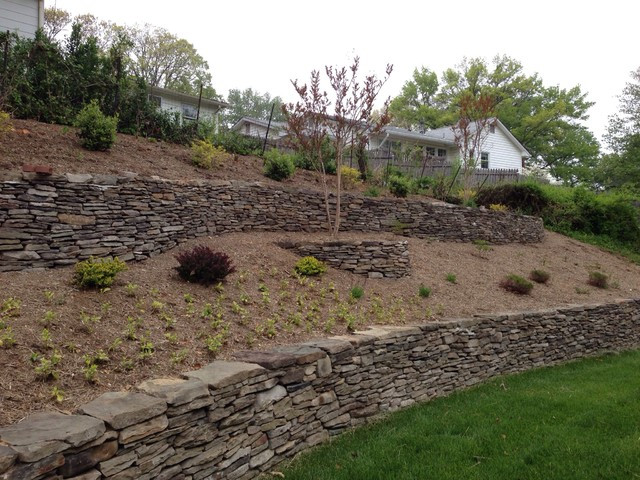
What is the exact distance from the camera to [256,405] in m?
3.71

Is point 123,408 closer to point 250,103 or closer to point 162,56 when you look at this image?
point 162,56

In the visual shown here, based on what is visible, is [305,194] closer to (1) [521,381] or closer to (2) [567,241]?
(1) [521,381]

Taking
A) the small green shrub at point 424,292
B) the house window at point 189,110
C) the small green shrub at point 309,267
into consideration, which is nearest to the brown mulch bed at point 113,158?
the small green shrub at point 309,267

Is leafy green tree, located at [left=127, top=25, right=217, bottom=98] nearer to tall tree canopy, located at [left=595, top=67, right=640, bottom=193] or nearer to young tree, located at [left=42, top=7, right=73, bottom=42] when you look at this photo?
young tree, located at [left=42, top=7, right=73, bottom=42]

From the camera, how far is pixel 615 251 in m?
14.9

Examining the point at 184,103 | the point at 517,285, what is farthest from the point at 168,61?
the point at 517,285

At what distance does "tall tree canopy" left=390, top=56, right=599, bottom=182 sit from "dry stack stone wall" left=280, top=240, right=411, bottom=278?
30.7 metres

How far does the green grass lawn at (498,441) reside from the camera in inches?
145

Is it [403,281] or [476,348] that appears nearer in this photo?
[476,348]

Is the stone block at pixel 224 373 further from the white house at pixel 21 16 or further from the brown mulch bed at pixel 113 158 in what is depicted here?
the white house at pixel 21 16

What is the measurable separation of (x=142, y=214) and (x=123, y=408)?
428 centimetres

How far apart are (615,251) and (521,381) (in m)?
10.8

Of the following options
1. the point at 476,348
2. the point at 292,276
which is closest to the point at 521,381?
the point at 476,348

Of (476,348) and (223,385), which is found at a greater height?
(223,385)
